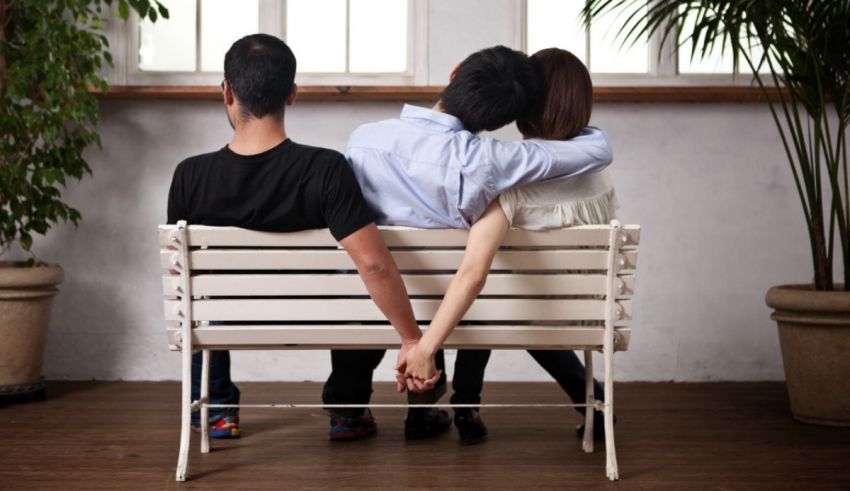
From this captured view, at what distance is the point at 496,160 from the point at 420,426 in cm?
94

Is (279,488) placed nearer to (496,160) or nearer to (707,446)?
(496,160)

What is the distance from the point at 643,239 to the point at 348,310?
201 centimetres

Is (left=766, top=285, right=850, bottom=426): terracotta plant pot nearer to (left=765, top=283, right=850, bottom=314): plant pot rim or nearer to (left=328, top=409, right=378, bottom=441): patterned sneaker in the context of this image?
(left=765, top=283, right=850, bottom=314): plant pot rim

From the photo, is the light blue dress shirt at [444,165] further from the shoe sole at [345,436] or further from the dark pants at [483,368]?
the shoe sole at [345,436]

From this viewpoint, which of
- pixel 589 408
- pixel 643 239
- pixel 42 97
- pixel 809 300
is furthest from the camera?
pixel 643 239

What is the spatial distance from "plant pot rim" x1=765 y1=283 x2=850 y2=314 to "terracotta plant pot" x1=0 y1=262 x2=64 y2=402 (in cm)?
244

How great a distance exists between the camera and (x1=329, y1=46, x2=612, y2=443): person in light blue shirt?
2262mm

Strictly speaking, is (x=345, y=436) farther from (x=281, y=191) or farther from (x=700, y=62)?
(x=700, y=62)

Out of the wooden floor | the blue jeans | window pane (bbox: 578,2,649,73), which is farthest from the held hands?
window pane (bbox: 578,2,649,73)

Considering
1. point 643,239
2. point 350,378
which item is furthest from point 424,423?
point 643,239

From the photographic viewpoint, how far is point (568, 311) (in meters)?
2.40

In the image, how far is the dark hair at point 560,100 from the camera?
2537 mm

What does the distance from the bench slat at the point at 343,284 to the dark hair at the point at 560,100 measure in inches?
15.7

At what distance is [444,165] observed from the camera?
228 centimetres
